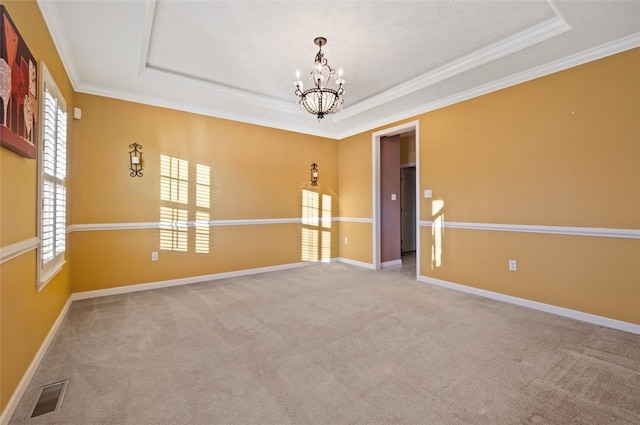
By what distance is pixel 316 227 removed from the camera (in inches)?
232

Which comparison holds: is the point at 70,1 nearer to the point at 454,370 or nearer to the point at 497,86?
the point at 454,370

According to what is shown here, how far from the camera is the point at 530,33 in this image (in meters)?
2.76

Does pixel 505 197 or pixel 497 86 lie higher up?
pixel 497 86

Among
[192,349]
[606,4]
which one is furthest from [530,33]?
[192,349]

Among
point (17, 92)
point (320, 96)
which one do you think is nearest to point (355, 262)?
point (320, 96)

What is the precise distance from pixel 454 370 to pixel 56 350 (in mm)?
3116

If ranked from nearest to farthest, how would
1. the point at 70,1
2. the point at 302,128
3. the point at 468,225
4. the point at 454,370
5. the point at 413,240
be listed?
the point at 454,370 < the point at 70,1 < the point at 468,225 < the point at 302,128 < the point at 413,240

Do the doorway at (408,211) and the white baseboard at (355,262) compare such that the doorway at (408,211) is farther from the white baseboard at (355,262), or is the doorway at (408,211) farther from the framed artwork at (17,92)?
the framed artwork at (17,92)

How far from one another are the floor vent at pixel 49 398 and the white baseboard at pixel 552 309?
4170 millimetres

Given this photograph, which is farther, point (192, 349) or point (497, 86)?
point (497, 86)

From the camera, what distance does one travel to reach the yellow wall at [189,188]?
147 inches

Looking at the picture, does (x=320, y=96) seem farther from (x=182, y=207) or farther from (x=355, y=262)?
(x=355, y=262)

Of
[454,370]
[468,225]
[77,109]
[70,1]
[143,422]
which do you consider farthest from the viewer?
[468,225]

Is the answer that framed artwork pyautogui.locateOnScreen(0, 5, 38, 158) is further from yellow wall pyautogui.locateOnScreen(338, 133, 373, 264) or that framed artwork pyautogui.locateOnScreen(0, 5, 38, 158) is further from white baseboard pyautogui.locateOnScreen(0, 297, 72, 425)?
yellow wall pyautogui.locateOnScreen(338, 133, 373, 264)
